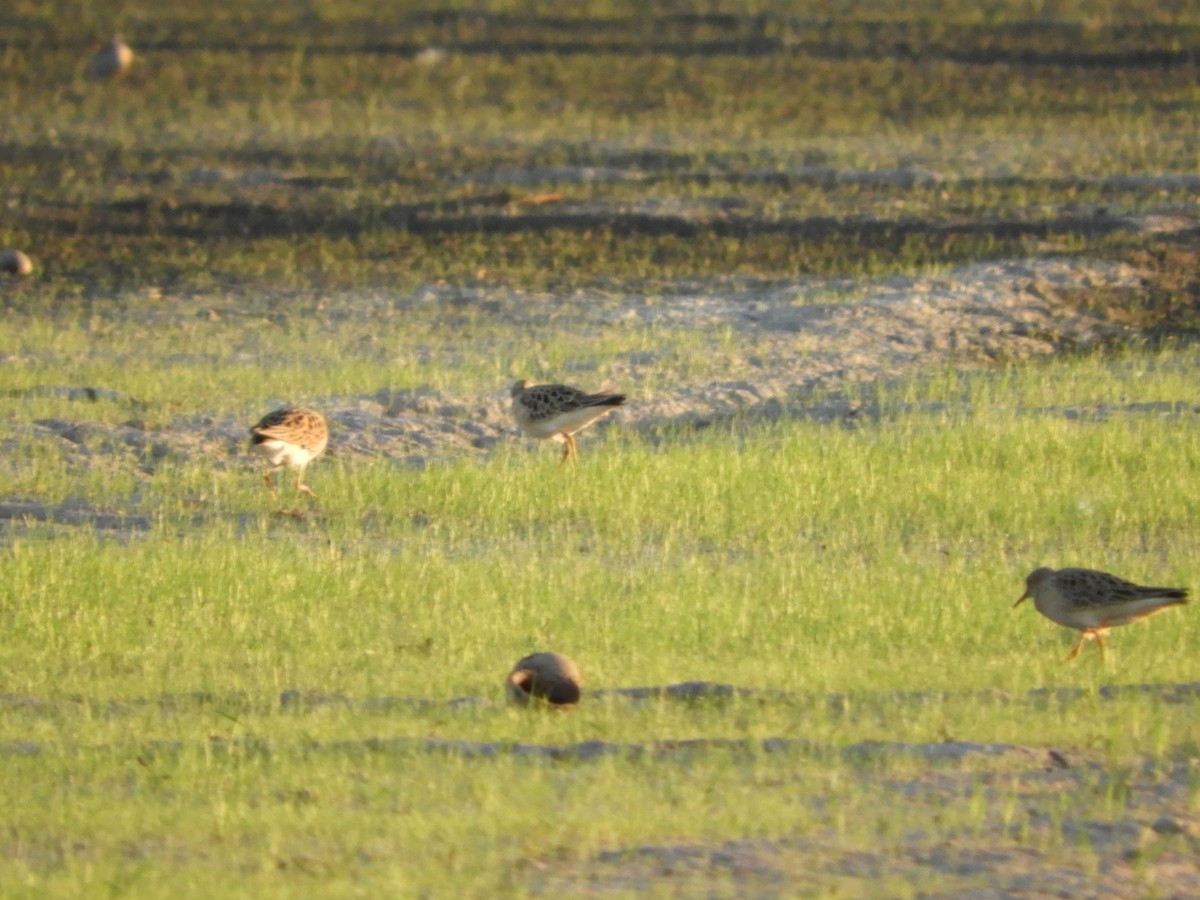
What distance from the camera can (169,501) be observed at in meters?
12.2

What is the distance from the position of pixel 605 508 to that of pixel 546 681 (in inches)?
170

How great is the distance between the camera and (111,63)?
3522 cm

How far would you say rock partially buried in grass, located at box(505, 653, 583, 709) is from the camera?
25.3 feet

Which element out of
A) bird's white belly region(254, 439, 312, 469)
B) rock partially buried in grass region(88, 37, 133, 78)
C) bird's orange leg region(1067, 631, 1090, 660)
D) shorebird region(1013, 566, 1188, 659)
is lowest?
bird's orange leg region(1067, 631, 1090, 660)

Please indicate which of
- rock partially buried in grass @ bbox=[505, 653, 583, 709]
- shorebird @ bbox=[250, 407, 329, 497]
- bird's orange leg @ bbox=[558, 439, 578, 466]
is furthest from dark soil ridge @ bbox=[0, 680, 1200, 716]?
bird's orange leg @ bbox=[558, 439, 578, 466]

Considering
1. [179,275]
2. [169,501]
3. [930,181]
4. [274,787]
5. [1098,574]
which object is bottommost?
[274,787]

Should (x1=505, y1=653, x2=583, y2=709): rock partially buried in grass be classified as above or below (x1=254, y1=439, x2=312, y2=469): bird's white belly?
below

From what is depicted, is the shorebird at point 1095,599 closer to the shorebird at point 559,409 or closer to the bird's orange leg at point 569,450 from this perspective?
the shorebird at point 559,409

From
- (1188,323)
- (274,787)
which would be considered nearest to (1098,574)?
(274,787)

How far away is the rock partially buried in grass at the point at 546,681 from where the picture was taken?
7.73 metres

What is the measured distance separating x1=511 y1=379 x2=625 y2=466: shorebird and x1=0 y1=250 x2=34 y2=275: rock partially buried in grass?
942 centimetres

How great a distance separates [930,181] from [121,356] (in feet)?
41.3

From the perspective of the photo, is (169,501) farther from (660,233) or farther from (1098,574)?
(660,233)

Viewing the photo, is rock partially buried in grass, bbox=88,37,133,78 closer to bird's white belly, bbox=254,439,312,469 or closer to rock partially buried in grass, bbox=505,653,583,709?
bird's white belly, bbox=254,439,312,469
